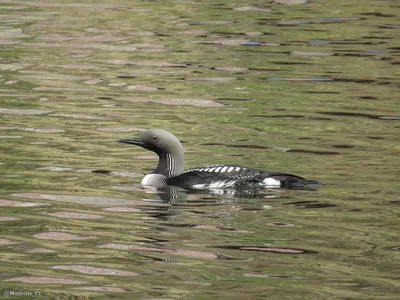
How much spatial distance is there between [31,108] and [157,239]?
7462mm

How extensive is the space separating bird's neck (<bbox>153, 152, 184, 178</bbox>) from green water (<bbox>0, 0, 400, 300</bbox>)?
32 centimetres

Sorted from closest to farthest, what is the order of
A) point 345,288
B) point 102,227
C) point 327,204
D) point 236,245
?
1. point 345,288
2. point 236,245
3. point 102,227
4. point 327,204

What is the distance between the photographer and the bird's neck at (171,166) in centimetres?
1288

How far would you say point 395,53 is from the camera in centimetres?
2308

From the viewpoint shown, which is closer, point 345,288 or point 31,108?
point 345,288

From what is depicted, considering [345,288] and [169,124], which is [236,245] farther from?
Answer: [169,124]

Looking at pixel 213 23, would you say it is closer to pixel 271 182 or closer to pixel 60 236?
pixel 271 182

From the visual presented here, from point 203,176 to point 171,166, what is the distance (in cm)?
52

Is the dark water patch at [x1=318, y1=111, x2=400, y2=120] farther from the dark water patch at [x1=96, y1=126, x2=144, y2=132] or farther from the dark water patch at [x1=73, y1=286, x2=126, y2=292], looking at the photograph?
the dark water patch at [x1=73, y1=286, x2=126, y2=292]

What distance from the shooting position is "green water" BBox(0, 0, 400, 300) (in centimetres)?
942

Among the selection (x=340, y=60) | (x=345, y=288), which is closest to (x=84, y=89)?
(x=340, y=60)

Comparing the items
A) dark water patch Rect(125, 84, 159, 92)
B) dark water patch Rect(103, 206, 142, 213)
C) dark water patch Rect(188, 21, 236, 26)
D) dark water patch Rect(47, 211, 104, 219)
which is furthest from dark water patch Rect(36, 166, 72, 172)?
dark water patch Rect(188, 21, 236, 26)

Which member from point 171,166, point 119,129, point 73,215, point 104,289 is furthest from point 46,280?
point 119,129

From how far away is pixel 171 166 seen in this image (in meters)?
12.9
